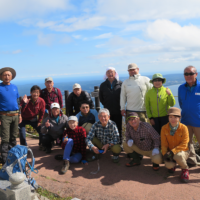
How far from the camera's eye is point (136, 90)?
4.62 metres

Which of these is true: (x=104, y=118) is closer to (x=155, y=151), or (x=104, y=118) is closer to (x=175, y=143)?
(x=155, y=151)

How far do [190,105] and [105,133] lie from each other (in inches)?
76.4

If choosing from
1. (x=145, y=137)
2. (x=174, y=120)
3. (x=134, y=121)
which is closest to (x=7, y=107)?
(x=134, y=121)

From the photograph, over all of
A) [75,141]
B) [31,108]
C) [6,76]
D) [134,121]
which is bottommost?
[75,141]

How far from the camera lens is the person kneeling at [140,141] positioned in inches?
159

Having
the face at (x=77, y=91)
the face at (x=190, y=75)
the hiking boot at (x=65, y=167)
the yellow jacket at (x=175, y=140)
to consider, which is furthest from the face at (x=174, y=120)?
the face at (x=77, y=91)

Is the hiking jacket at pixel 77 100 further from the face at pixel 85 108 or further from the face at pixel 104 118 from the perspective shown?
the face at pixel 104 118

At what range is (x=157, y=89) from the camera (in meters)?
4.31

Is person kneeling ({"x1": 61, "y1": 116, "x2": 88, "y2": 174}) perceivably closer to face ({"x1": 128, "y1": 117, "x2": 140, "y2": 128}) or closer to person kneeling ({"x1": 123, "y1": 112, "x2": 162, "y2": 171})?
person kneeling ({"x1": 123, "y1": 112, "x2": 162, "y2": 171})

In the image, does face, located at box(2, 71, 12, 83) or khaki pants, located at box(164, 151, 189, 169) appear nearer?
khaki pants, located at box(164, 151, 189, 169)

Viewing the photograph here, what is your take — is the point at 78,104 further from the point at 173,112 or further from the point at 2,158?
the point at 173,112

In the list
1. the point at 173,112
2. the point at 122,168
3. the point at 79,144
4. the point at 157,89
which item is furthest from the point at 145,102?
the point at 79,144

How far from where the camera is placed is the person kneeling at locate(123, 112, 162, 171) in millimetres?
4039

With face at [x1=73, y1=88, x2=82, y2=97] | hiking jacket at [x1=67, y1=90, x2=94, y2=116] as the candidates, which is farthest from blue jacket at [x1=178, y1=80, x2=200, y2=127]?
face at [x1=73, y1=88, x2=82, y2=97]
